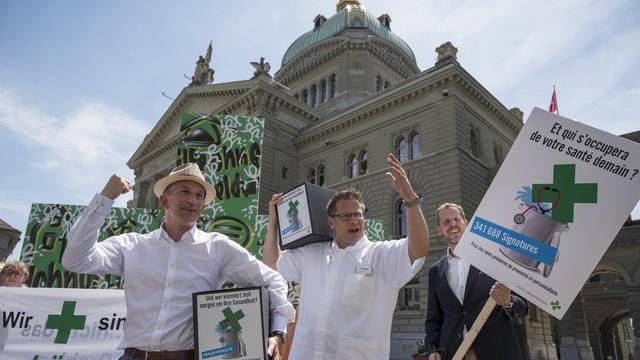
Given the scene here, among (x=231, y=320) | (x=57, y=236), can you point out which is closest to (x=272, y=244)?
(x=231, y=320)

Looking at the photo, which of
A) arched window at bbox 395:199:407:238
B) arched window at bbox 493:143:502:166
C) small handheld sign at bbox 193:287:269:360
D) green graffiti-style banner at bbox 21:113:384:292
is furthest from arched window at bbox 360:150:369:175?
small handheld sign at bbox 193:287:269:360

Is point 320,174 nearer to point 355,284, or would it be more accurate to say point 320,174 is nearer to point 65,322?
point 65,322

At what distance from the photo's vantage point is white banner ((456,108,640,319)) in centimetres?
268

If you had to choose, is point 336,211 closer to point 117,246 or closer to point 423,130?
point 117,246

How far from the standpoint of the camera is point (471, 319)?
315 cm

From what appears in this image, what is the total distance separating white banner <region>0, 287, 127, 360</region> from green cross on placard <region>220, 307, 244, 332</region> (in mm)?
3563

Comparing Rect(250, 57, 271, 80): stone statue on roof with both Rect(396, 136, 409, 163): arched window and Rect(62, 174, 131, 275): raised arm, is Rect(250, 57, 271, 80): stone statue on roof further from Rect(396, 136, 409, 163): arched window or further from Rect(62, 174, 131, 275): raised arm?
Rect(62, 174, 131, 275): raised arm

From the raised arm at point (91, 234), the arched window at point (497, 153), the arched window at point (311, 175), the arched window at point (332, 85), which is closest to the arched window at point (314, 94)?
the arched window at point (332, 85)

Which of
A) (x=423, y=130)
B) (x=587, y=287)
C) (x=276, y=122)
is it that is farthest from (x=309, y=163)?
(x=587, y=287)

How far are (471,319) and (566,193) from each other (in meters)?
1.15

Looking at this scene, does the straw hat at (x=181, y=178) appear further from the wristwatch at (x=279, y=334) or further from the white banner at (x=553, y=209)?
the white banner at (x=553, y=209)

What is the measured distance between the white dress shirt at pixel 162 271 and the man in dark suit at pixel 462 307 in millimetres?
1433

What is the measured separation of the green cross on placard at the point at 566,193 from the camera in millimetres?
2789

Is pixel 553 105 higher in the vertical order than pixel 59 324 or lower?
higher
